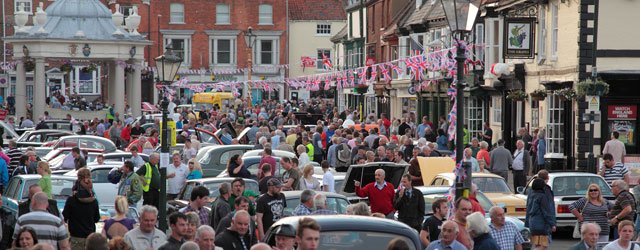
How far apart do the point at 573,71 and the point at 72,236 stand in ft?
72.8

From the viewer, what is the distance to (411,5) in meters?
64.4

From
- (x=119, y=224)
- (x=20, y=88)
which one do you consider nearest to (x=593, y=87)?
(x=119, y=224)

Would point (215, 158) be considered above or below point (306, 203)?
below

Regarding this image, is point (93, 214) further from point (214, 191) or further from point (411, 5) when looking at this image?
point (411, 5)

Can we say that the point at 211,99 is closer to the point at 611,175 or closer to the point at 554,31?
the point at 554,31

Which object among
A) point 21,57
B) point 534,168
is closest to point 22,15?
point 21,57

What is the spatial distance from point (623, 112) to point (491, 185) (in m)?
13.5

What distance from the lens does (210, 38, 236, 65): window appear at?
315 feet

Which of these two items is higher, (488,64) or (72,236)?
(488,64)

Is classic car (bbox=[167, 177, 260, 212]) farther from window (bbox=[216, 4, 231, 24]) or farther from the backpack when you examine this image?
window (bbox=[216, 4, 231, 24])

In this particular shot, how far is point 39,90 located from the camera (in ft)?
174

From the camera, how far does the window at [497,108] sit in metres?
45.4

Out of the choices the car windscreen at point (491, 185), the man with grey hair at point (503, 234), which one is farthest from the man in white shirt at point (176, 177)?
the man with grey hair at point (503, 234)

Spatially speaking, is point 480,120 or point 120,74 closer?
point 480,120
